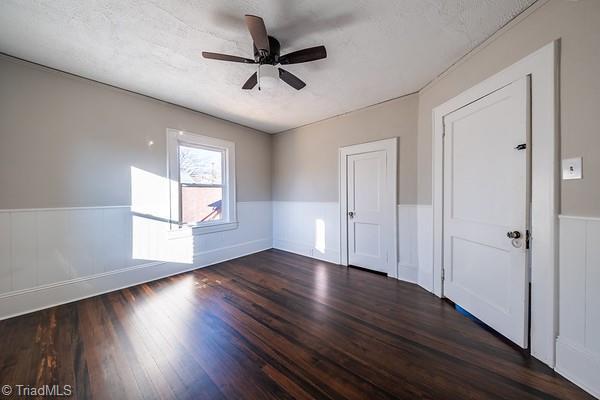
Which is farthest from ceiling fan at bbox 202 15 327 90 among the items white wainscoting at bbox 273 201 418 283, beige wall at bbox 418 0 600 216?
white wainscoting at bbox 273 201 418 283

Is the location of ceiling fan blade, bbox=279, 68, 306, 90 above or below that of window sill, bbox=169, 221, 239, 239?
above

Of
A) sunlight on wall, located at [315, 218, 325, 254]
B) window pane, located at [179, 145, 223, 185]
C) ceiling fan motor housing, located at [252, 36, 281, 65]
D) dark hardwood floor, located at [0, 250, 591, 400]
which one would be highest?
ceiling fan motor housing, located at [252, 36, 281, 65]

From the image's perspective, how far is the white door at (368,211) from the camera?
10.6ft

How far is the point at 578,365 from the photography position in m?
1.30

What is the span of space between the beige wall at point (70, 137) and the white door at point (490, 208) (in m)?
3.75

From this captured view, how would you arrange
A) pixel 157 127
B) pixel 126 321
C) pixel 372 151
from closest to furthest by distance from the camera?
pixel 126 321 < pixel 157 127 < pixel 372 151

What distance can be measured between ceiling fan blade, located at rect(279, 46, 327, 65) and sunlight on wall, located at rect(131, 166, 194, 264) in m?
2.42

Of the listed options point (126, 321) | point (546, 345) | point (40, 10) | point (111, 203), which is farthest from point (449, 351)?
point (40, 10)

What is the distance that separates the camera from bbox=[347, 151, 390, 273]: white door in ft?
10.6

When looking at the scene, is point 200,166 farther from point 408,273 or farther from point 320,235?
point 408,273

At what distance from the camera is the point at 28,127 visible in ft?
7.11

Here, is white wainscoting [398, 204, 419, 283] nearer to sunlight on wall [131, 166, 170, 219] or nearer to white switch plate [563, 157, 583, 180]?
white switch plate [563, 157, 583, 180]

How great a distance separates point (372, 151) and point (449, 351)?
2561mm

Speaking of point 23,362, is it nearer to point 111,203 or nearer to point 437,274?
point 111,203
